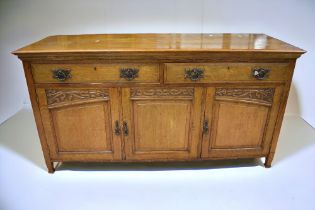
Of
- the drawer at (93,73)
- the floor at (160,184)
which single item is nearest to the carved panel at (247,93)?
the drawer at (93,73)

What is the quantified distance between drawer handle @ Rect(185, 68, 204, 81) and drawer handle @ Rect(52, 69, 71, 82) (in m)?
0.70

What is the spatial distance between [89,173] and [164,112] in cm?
71

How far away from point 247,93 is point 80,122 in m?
1.07

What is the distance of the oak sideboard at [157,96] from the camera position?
137 cm

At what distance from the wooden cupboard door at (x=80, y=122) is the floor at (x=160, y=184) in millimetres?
177

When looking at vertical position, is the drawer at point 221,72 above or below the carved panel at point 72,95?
above

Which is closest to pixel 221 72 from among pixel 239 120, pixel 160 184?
pixel 239 120

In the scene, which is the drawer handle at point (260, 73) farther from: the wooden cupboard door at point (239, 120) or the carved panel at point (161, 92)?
the carved panel at point (161, 92)

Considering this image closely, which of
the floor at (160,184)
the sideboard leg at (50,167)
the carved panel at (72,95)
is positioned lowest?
the floor at (160,184)

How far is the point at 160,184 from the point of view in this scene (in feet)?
5.21
